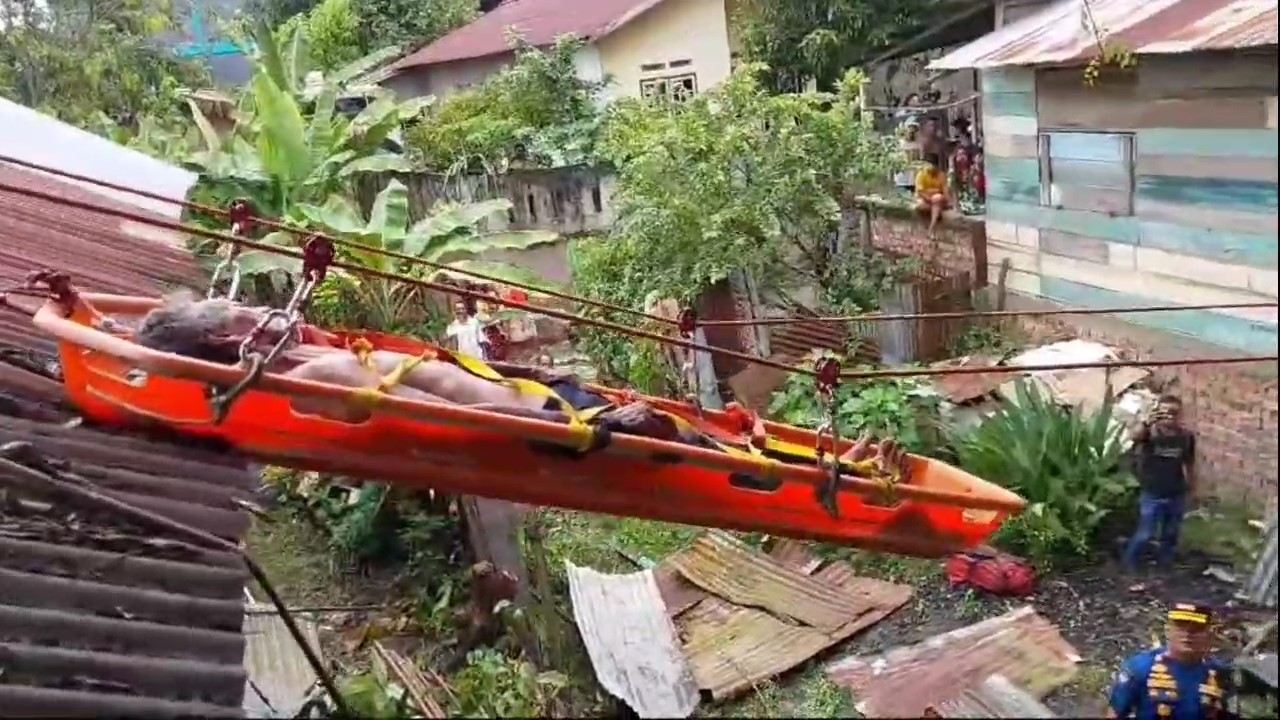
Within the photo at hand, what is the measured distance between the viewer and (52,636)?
1.56 meters

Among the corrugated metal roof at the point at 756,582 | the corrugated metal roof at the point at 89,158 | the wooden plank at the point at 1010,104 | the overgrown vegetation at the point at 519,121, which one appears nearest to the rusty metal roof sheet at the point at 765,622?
the corrugated metal roof at the point at 756,582

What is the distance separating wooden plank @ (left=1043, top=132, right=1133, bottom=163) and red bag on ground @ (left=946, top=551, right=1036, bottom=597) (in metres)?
0.97

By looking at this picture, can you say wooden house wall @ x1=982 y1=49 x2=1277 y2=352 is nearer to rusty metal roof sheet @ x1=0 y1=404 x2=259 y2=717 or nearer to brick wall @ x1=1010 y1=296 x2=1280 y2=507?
brick wall @ x1=1010 y1=296 x2=1280 y2=507

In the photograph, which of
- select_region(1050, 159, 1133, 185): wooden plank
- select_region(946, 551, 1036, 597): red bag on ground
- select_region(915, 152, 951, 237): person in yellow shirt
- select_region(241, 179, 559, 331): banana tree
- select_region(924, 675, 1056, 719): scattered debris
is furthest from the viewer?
select_region(915, 152, 951, 237): person in yellow shirt

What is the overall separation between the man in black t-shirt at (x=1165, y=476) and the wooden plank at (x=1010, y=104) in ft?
9.47

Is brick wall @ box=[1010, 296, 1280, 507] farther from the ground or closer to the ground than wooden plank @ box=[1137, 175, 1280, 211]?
closer to the ground

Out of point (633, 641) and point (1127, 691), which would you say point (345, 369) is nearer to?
point (1127, 691)

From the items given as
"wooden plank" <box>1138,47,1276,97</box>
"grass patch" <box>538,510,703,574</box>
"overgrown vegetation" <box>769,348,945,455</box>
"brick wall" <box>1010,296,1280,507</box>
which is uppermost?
"wooden plank" <box>1138,47,1276,97</box>

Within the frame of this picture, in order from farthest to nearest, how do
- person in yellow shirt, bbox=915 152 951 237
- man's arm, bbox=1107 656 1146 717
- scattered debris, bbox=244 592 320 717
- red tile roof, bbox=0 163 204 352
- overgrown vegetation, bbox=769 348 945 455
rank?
person in yellow shirt, bbox=915 152 951 237, overgrown vegetation, bbox=769 348 945 455, red tile roof, bbox=0 163 204 352, scattered debris, bbox=244 592 320 717, man's arm, bbox=1107 656 1146 717

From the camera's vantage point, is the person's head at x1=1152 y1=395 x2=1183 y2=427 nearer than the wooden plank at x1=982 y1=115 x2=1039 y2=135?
Yes

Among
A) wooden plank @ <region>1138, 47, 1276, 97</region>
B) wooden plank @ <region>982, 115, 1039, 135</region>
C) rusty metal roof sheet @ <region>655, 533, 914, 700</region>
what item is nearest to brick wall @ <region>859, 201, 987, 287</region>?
wooden plank @ <region>982, 115, 1039, 135</region>

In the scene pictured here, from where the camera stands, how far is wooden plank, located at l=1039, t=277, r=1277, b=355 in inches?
42.2

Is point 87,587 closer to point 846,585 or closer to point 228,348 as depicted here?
point 228,348

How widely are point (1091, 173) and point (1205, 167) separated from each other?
138 cm
